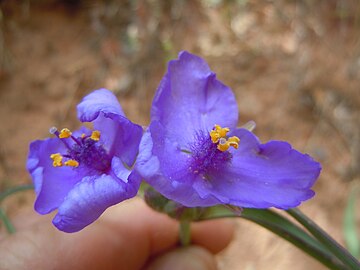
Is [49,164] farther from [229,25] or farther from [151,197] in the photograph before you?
[229,25]

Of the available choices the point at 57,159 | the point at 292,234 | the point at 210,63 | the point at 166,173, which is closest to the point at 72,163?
Answer: the point at 57,159

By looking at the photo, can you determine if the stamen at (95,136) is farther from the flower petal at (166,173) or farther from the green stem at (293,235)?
the green stem at (293,235)

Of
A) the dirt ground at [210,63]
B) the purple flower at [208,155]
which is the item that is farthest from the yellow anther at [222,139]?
the dirt ground at [210,63]

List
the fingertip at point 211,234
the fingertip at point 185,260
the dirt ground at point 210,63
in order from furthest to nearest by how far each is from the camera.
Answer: the dirt ground at point 210,63, the fingertip at point 211,234, the fingertip at point 185,260

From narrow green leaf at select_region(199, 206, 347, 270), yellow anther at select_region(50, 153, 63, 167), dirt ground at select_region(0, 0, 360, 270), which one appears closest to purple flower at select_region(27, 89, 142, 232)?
yellow anther at select_region(50, 153, 63, 167)

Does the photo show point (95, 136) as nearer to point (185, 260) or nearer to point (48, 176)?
point (48, 176)
